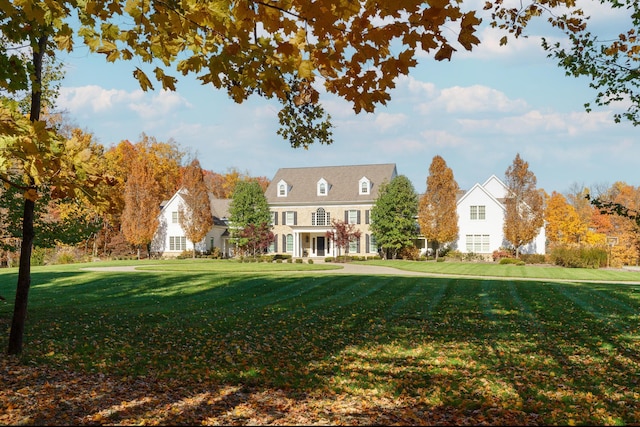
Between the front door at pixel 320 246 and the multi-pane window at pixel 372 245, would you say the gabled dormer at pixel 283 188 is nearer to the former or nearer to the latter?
the front door at pixel 320 246

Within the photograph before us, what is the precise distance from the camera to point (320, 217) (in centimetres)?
4797

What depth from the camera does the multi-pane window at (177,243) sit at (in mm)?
48325

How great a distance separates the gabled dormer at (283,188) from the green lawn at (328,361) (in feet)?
118

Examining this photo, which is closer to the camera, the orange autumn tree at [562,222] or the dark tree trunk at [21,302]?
the dark tree trunk at [21,302]

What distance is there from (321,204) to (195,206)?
1194 cm

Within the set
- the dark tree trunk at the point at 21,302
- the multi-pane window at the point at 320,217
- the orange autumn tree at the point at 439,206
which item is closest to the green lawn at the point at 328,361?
the dark tree trunk at the point at 21,302

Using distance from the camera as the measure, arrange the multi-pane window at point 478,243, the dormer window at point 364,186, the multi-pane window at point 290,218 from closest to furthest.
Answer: the multi-pane window at point 478,243
the dormer window at point 364,186
the multi-pane window at point 290,218

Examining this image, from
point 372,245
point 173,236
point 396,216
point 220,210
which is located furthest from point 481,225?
point 173,236

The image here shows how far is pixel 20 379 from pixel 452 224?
1509 inches

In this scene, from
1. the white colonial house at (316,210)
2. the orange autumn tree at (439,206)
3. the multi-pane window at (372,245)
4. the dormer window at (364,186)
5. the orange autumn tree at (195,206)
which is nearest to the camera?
the orange autumn tree at (439,206)

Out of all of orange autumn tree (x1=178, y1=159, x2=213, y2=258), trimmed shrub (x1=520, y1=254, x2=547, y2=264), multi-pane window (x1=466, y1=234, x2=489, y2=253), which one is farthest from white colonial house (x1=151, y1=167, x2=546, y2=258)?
trimmed shrub (x1=520, y1=254, x2=547, y2=264)

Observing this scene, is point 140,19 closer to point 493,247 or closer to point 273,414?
point 273,414

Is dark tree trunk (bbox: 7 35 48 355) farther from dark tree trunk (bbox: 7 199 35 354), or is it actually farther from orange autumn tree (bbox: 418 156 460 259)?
orange autumn tree (bbox: 418 156 460 259)

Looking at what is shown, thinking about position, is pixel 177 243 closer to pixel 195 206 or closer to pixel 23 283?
pixel 195 206
